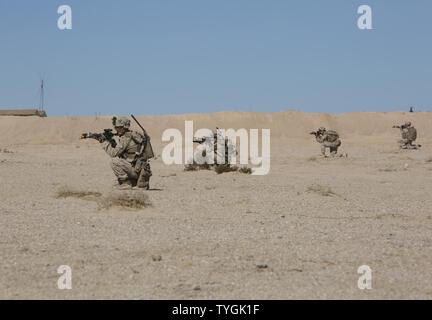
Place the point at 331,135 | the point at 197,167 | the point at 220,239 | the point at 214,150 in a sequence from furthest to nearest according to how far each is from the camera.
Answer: the point at 331,135 < the point at 197,167 < the point at 214,150 < the point at 220,239

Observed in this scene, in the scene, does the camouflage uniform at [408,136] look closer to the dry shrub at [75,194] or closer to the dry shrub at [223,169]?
the dry shrub at [223,169]

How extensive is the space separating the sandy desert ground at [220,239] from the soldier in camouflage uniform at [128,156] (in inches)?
29.6

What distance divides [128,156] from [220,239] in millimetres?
8081

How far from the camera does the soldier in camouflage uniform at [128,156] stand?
18219mm

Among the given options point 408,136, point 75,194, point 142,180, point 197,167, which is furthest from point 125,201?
point 408,136

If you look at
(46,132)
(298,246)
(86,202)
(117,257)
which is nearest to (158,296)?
(117,257)

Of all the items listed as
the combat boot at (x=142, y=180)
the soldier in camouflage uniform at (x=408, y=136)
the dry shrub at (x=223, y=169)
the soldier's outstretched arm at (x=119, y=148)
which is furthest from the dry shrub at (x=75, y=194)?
the soldier in camouflage uniform at (x=408, y=136)

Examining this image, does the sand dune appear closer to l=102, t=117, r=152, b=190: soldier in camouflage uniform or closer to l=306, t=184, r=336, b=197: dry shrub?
l=102, t=117, r=152, b=190: soldier in camouflage uniform

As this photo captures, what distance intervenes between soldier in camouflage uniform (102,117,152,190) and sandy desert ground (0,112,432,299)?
75 centimetres

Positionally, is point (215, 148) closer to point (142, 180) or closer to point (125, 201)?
point (142, 180)

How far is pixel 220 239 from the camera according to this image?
10836mm

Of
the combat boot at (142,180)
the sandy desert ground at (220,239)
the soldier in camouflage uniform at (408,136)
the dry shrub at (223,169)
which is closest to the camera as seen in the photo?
the sandy desert ground at (220,239)
